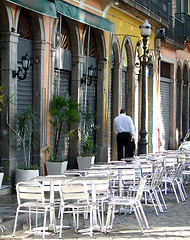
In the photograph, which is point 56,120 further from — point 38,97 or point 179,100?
point 179,100

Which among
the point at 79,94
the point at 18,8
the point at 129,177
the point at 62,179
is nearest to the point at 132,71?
the point at 79,94

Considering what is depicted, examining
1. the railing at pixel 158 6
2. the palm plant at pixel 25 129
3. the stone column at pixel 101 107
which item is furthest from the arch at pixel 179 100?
the palm plant at pixel 25 129

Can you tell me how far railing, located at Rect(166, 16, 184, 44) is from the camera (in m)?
31.6

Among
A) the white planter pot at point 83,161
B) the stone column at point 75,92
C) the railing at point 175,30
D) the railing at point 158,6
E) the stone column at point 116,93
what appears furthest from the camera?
the railing at point 175,30

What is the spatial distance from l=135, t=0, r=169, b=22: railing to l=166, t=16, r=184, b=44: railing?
3.80ft

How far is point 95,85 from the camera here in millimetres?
21922

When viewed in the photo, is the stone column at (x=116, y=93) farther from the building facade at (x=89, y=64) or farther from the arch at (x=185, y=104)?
the arch at (x=185, y=104)

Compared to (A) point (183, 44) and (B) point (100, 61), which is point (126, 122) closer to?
(B) point (100, 61)

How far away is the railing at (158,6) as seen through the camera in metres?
26.2

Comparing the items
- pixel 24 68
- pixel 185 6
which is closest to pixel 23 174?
pixel 24 68

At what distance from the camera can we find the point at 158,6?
2834 cm

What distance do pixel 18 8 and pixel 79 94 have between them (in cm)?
485

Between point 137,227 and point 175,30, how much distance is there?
75.3 feet

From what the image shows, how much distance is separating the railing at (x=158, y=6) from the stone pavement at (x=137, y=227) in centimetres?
1358
